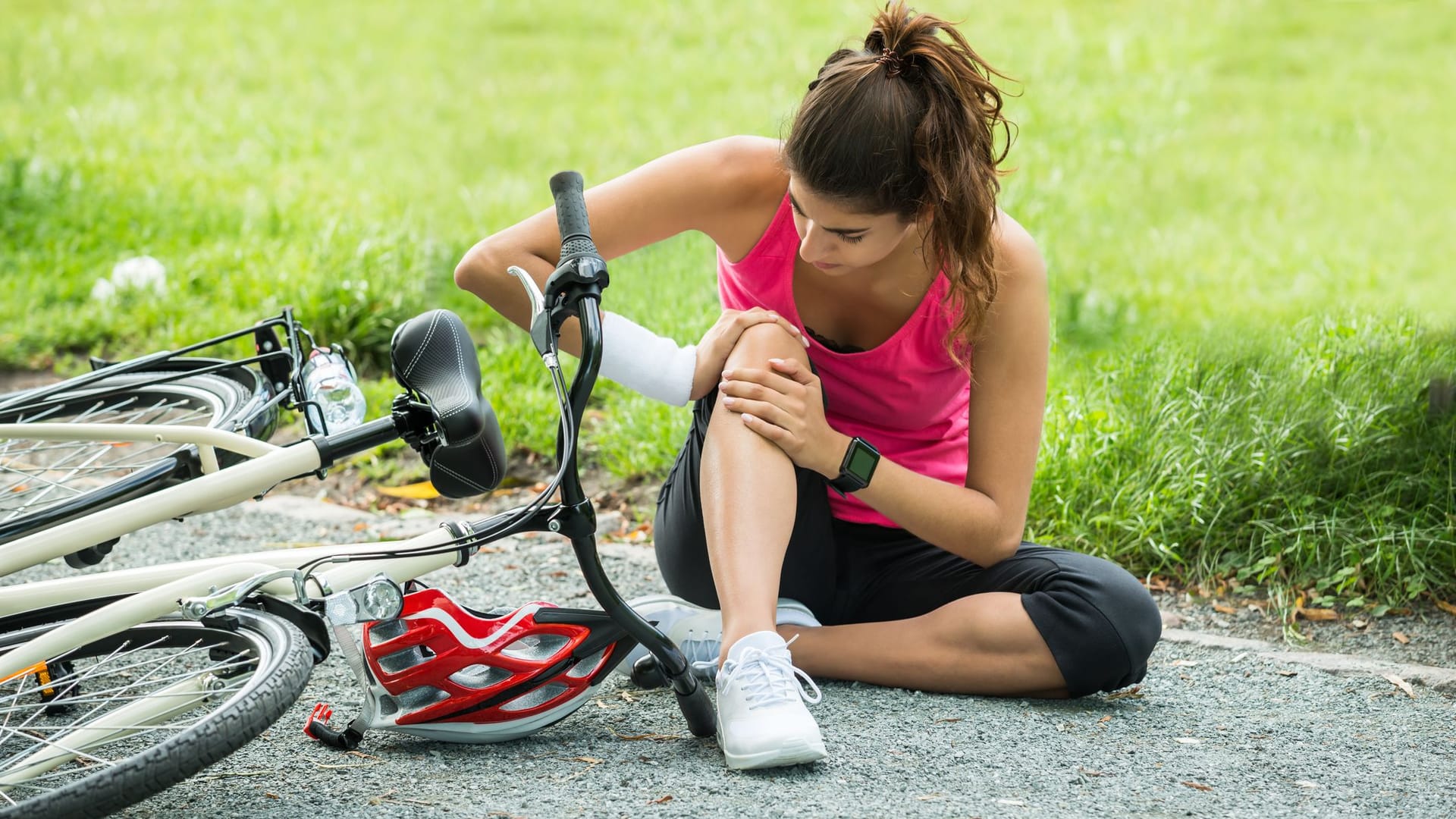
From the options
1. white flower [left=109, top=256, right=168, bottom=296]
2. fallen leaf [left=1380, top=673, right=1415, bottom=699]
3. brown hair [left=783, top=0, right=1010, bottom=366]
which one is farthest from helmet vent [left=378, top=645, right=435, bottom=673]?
Answer: white flower [left=109, top=256, right=168, bottom=296]

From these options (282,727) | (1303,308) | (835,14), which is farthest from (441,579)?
(835,14)

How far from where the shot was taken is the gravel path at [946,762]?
5.82ft

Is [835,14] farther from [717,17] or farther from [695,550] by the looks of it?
[695,550]

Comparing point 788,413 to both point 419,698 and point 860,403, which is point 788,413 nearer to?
point 860,403

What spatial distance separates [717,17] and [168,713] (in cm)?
739

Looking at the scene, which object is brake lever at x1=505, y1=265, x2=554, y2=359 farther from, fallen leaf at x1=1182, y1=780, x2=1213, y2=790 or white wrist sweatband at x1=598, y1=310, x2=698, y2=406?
fallen leaf at x1=1182, y1=780, x2=1213, y2=790

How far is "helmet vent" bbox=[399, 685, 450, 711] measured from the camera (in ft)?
6.28

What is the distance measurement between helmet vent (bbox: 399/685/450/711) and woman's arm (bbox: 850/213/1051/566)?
71cm

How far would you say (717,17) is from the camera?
27.7 feet

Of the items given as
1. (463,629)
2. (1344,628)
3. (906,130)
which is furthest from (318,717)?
(1344,628)

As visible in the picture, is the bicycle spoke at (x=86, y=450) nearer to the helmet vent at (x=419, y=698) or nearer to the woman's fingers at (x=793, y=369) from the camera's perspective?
the helmet vent at (x=419, y=698)

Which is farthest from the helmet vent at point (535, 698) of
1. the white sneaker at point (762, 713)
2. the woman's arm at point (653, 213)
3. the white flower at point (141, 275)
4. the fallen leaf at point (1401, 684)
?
the white flower at point (141, 275)

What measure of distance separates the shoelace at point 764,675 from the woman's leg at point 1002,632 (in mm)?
339

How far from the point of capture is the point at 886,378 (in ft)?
7.31
